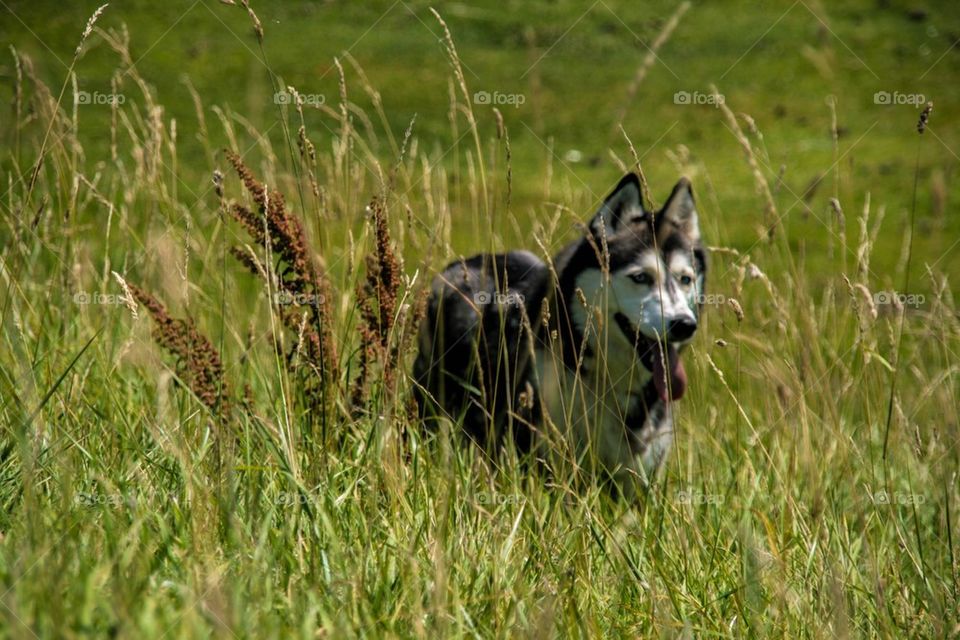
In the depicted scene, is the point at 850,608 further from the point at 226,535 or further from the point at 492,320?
the point at 492,320

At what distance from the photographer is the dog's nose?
346 centimetres

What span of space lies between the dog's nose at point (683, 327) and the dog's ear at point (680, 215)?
538mm

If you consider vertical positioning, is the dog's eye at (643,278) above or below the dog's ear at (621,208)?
below

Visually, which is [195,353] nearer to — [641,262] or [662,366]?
[662,366]

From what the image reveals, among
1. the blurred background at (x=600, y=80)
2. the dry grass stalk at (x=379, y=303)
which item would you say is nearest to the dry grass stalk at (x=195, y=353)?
the dry grass stalk at (x=379, y=303)

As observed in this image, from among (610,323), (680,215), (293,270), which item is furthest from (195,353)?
(680,215)

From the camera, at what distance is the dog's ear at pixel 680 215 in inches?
154

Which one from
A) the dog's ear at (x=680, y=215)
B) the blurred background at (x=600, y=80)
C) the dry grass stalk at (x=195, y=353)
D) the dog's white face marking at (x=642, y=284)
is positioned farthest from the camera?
the blurred background at (x=600, y=80)

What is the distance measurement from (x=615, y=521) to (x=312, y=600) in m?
1.24

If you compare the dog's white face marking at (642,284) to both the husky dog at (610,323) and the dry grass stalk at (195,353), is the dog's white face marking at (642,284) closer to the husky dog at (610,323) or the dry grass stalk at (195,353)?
the husky dog at (610,323)

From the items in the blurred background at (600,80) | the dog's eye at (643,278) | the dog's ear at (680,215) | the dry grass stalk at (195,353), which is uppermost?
the blurred background at (600,80)

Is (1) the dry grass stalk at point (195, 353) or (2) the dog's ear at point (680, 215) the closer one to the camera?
(1) the dry grass stalk at point (195, 353)

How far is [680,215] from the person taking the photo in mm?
4012

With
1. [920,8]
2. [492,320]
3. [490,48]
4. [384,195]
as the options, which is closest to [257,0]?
[490,48]
